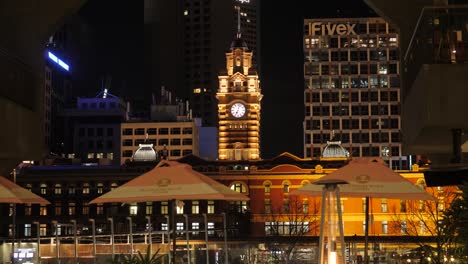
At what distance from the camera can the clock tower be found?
133 m

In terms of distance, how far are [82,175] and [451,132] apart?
3635 inches

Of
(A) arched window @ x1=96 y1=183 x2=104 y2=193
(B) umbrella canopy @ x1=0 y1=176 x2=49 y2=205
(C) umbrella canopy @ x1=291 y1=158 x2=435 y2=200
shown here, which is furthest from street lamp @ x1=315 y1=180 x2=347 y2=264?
(A) arched window @ x1=96 y1=183 x2=104 y2=193

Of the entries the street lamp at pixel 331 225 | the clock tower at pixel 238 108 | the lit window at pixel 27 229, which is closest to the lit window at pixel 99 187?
the lit window at pixel 27 229

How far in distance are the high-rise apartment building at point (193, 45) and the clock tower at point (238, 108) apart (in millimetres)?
43537

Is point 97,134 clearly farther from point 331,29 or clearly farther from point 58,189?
point 331,29

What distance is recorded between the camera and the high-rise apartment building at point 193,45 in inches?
7219

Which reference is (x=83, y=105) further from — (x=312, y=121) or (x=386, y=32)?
(x=386, y=32)

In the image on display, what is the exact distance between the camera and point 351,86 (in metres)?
131

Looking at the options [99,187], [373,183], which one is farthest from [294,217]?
[373,183]

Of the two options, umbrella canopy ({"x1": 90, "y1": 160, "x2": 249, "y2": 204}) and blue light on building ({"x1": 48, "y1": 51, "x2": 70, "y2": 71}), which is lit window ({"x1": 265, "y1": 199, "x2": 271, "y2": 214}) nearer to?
blue light on building ({"x1": 48, "y1": 51, "x2": 70, "y2": 71})

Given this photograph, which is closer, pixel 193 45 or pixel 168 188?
pixel 168 188

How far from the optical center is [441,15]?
1452 cm

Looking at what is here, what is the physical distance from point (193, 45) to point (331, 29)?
60150 millimetres

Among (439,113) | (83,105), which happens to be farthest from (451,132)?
(83,105)
